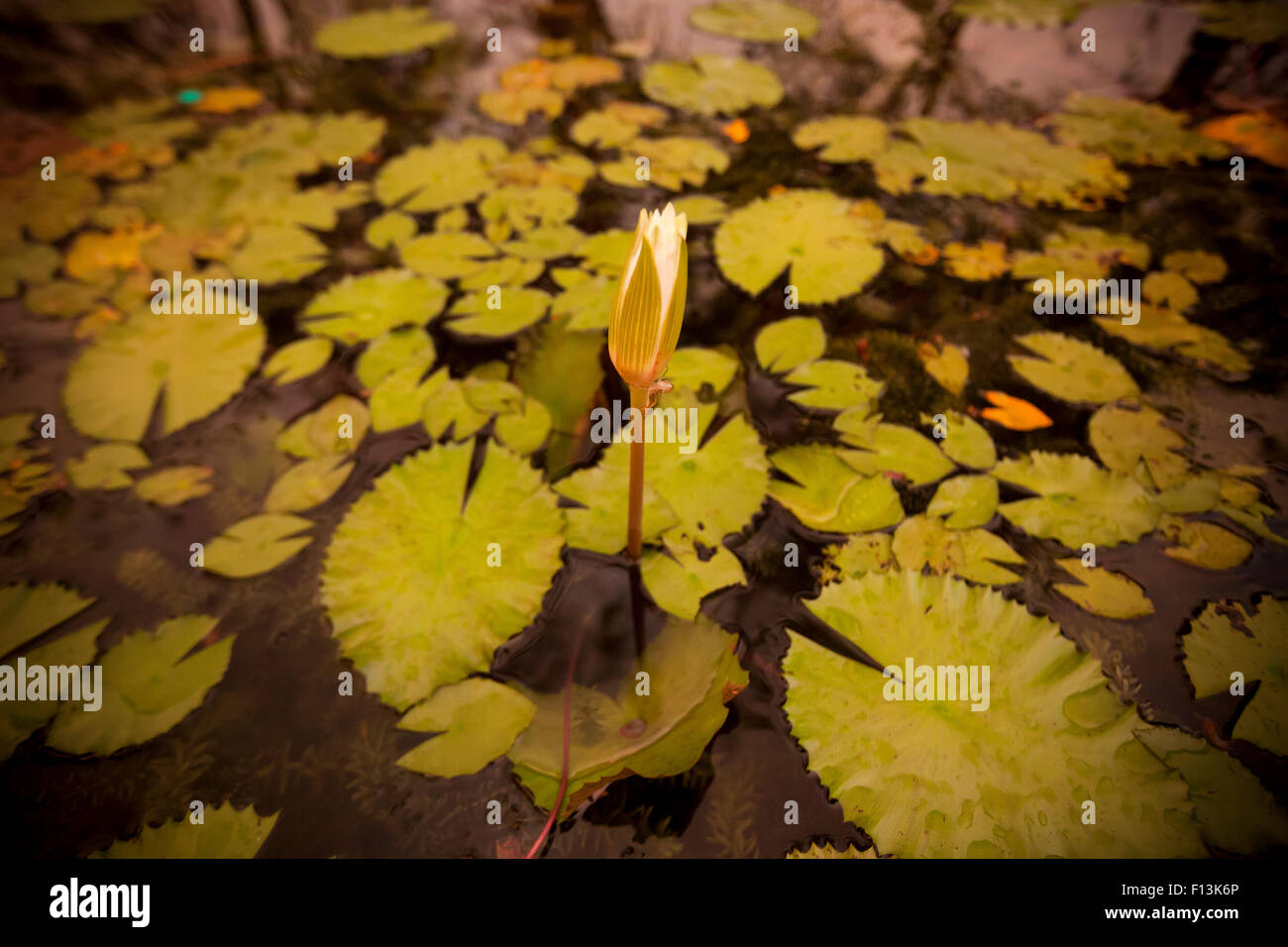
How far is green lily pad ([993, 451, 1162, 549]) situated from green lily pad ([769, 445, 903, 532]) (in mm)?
272

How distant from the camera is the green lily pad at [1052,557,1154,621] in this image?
1250 mm

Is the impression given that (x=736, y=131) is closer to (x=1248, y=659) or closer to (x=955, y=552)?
(x=955, y=552)

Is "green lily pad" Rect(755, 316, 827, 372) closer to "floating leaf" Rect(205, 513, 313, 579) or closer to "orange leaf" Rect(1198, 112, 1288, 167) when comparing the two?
"floating leaf" Rect(205, 513, 313, 579)

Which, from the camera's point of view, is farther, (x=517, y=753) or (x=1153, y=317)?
(x=1153, y=317)

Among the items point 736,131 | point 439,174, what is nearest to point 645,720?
point 439,174

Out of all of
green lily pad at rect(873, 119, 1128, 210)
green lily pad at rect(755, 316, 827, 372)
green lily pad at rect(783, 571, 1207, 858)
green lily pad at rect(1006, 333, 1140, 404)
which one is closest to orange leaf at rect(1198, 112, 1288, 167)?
green lily pad at rect(873, 119, 1128, 210)

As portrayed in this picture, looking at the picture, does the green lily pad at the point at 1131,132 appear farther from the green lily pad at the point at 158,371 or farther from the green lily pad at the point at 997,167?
the green lily pad at the point at 158,371

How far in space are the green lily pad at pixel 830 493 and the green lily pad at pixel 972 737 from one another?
0.48 feet

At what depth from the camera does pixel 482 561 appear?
4.38ft

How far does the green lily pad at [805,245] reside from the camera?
1.87m
